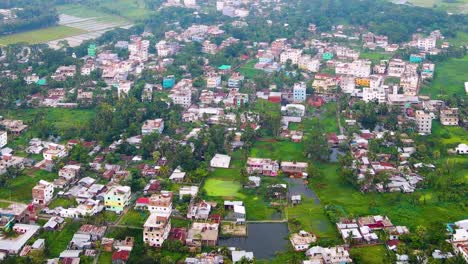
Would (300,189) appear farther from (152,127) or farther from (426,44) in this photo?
(426,44)

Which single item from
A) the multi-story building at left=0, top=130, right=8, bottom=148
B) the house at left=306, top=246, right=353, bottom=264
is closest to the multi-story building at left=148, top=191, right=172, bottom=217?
the house at left=306, top=246, right=353, bottom=264

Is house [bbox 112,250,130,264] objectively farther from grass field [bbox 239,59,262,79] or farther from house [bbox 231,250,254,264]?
grass field [bbox 239,59,262,79]

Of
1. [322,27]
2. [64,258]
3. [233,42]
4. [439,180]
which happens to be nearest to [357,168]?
[439,180]

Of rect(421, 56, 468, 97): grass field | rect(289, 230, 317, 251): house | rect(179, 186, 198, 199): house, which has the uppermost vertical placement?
rect(179, 186, 198, 199): house

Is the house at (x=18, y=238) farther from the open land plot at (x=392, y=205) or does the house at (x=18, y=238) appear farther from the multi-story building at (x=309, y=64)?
the multi-story building at (x=309, y=64)

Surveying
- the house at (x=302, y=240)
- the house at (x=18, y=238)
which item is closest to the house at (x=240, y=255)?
the house at (x=302, y=240)

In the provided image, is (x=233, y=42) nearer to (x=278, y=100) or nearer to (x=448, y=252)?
(x=278, y=100)
